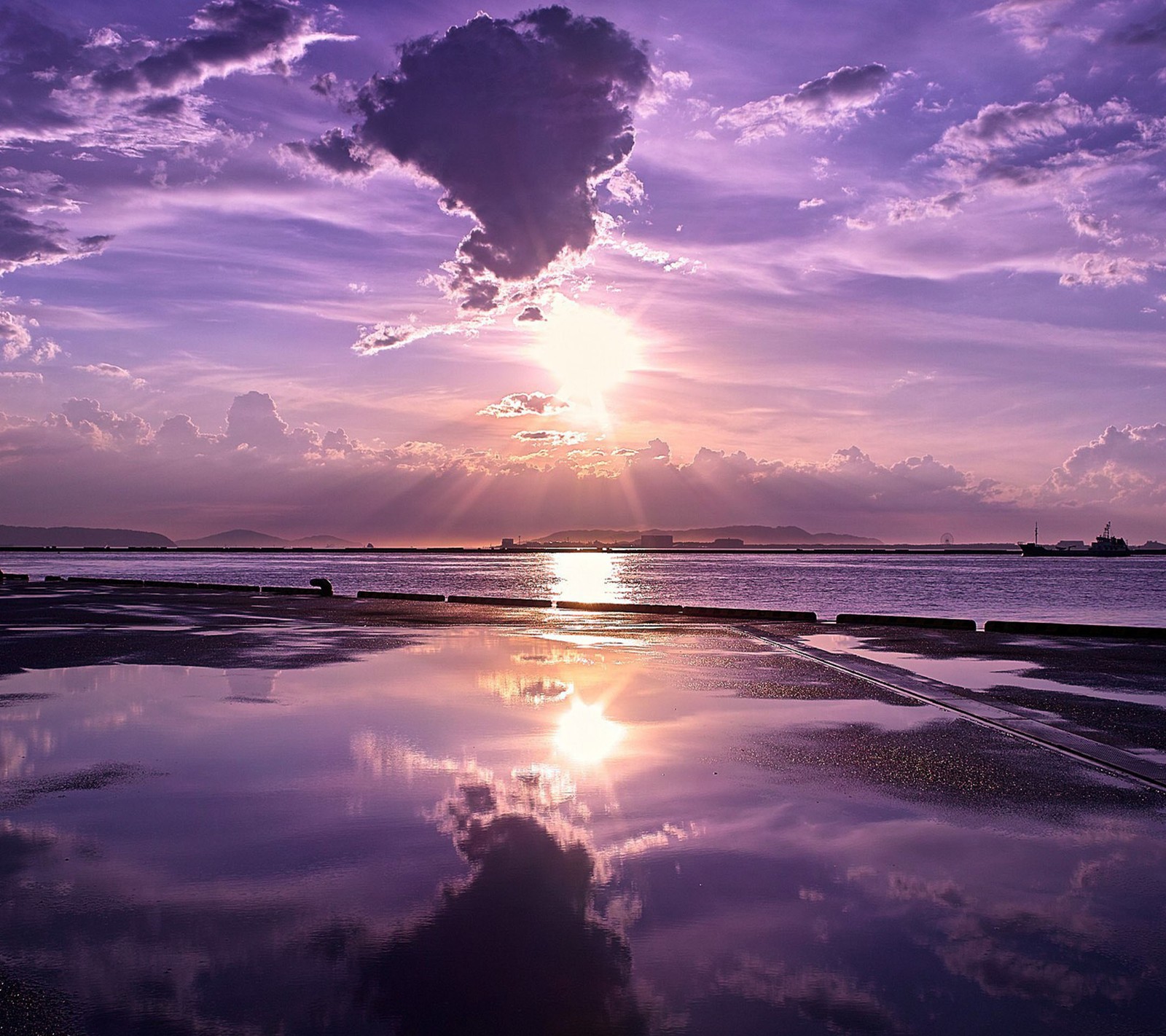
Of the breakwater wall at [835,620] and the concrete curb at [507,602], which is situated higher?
the breakwater wall at [835,620]

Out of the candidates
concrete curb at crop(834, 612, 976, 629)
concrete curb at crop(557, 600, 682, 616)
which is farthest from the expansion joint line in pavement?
concrete curb at crop(557, 600, 682, 616)

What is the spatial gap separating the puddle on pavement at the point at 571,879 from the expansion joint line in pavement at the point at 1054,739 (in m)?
0.51

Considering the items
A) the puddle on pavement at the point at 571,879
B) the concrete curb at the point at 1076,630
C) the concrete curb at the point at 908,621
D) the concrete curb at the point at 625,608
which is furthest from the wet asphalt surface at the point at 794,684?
the concrete curb at the point at 625,608

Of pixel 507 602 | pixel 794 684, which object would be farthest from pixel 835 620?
pixel 794 684

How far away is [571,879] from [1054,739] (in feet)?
27.5

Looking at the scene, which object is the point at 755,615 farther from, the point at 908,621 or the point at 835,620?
the point at 908,621

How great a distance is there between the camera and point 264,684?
1725 cm

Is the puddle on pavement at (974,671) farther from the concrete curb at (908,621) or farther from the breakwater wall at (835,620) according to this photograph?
the breakwater wall at (835,620)

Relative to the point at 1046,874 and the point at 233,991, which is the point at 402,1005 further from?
the point at 1046,874

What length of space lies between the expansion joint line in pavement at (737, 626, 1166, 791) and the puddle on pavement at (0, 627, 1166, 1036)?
514 millimetres

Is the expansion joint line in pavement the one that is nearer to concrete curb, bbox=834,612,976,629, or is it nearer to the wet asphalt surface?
the wet asphalt surface

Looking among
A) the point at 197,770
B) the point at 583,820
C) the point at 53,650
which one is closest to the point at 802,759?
the point at 583,820

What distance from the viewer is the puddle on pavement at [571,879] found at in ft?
16.9

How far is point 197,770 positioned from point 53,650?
1531 cm
